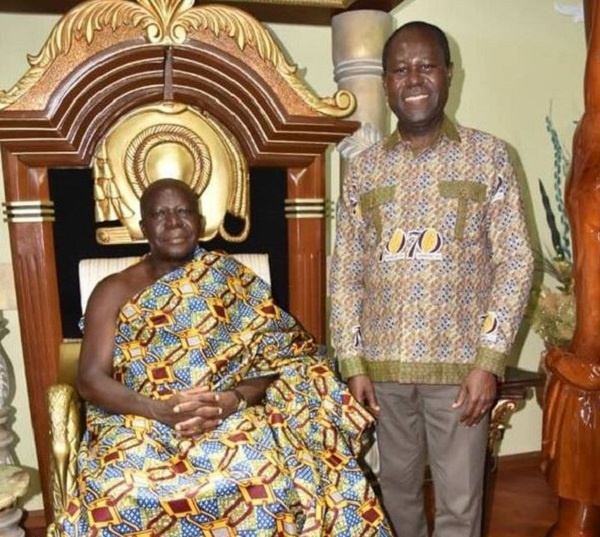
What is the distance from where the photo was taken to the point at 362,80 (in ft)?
8.39

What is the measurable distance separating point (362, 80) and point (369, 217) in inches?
35.5

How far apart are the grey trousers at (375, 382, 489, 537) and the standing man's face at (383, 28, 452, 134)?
724 millimetres

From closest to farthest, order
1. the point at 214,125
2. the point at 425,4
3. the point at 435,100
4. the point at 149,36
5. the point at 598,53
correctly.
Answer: the point at 598,53, the point at 435,100, the point at 149,36, the point at 214,125, the point at 425,4

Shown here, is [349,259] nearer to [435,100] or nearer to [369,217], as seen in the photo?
[369,217]

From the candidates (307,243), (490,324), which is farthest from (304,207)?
(490,324)

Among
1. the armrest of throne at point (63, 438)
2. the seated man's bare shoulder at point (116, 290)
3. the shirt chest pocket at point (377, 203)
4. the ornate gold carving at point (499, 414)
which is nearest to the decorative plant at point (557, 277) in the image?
the ornate gold carving at point (499, 414)

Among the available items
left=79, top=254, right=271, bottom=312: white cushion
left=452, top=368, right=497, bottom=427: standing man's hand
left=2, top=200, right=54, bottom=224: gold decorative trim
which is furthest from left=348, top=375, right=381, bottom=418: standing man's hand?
left=2, top=200, right=54, bottom=224: gold decorative trim

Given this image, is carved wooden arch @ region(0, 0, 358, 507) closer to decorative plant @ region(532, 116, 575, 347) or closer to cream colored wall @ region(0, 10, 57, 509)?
cream colored wall @ region(0, 10, 57, 509)

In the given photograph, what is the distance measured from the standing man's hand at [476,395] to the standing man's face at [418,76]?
0.67 m

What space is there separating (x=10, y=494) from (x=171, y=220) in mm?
935

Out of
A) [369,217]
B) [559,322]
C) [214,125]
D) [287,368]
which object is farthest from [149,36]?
[559,322]

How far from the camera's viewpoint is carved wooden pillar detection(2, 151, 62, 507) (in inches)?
85.7

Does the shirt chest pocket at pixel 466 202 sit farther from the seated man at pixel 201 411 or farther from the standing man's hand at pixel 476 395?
the seated man at pixel 201 411

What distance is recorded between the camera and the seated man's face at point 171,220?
2.00 metres
